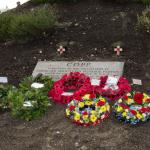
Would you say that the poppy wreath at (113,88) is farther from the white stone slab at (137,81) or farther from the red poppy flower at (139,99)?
the red poppy flower at (139,99)

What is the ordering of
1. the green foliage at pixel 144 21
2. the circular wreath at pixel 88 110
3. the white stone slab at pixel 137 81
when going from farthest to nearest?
the green foliage at pixel 144 21 → the white stone slab at pixel 137 81 → the circular wreath at pixel 88 110

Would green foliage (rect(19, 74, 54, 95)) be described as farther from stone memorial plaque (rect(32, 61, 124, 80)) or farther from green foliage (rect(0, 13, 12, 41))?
green foliage (rect(0, 13, 12, 41))

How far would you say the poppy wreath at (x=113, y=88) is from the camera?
671 centimetres

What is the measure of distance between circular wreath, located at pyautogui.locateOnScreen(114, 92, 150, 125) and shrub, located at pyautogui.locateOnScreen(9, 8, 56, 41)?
282 centimetres

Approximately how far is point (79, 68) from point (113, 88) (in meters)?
1.06

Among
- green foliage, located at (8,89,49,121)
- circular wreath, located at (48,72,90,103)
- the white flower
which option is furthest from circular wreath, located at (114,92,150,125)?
the white flower

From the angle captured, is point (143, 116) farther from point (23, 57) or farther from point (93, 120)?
point (23, 57)

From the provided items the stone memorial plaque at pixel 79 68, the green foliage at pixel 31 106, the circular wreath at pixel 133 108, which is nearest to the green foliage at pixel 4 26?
the stone memorial plaque at pixel 79 68

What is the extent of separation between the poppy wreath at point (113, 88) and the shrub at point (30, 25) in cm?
216

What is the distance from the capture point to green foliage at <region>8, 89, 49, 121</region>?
21.1 ft

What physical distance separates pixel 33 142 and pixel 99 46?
2755mm

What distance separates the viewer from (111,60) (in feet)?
25.7

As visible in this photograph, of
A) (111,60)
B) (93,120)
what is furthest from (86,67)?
(93,120)

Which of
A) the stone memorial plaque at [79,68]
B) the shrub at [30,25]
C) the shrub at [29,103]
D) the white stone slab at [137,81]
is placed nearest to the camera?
the shrub at [29,103]
